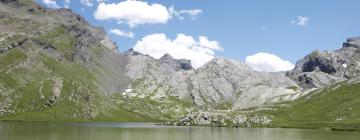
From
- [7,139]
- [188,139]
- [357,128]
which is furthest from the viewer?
[357,128]

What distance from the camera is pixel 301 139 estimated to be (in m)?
126

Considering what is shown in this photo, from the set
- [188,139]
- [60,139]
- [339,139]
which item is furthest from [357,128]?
[60,139]

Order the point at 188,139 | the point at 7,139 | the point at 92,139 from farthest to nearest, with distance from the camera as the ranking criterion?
the point at 188,139, the point at 92,139, the point at 7,139

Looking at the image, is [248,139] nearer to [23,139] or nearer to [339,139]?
[339,139]

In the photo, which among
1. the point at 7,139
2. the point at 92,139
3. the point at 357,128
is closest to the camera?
the point at 7,139

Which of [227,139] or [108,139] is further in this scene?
[227,139]

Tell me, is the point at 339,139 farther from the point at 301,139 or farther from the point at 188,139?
the point at 188,139

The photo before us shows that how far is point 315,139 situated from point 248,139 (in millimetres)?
19449

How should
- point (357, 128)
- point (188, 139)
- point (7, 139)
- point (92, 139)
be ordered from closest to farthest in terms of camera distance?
point (7, 139) → point (92, 139) → point (188, 139) → point (357, 128)

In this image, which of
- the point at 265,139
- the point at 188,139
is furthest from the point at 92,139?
the point at 265,139

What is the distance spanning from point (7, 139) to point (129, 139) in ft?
103

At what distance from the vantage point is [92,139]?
112250mm

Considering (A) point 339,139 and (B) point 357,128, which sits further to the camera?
(B) point 357,128

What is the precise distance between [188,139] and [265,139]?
23.8 m
